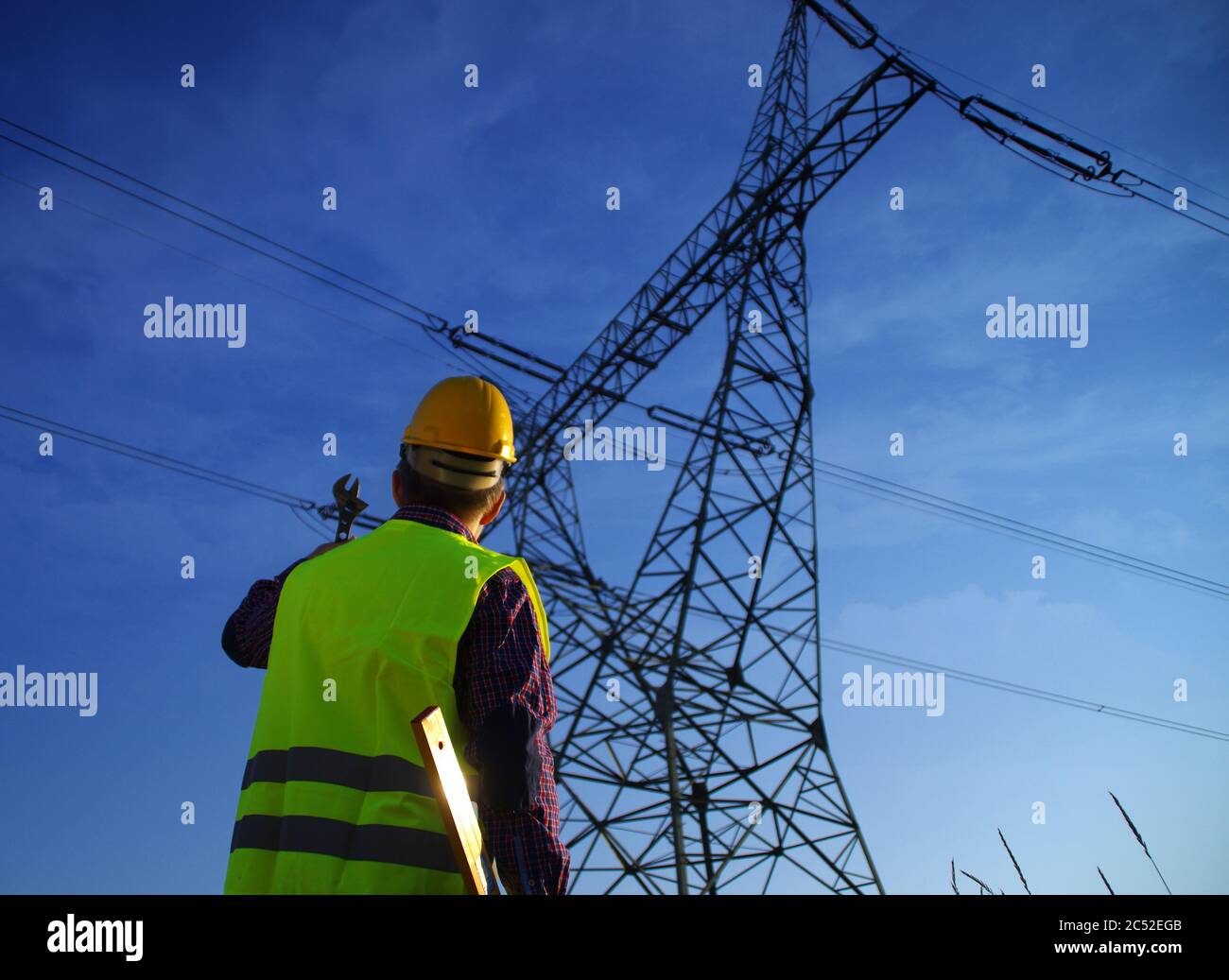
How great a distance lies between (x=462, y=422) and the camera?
9.23ft

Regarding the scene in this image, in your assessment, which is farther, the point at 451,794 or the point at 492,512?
the point at 492,512

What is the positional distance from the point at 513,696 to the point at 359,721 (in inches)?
14.0

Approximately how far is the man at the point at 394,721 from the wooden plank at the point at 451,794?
20cm

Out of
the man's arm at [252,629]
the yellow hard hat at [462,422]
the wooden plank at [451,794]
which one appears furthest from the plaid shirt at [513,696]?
the man's arm at [252,629]

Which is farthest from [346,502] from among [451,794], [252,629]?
[451,794]

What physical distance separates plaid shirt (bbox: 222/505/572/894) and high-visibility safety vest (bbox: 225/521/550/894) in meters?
0.05

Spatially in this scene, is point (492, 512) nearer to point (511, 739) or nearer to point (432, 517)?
point (432, 517)

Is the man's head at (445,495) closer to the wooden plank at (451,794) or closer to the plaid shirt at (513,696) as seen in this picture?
the plaid shirt at (513,696)

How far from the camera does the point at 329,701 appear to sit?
229cm
